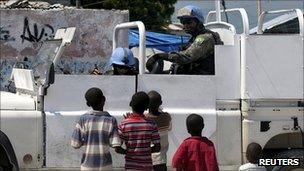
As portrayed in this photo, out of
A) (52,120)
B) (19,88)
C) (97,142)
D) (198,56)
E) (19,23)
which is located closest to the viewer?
(97,142)

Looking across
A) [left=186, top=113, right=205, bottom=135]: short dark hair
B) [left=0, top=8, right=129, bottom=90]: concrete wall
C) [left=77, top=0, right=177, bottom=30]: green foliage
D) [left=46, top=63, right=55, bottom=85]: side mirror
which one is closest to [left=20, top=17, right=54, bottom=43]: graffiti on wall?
[left=0, top=8, right=129, bottom=90]: concrete wall

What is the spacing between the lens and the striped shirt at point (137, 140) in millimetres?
4793

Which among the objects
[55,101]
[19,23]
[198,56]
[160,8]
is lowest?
[55,101]

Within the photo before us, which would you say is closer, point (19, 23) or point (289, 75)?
point (289, 75)

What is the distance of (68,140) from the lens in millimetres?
5625

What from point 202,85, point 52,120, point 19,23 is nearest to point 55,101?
point 52,120

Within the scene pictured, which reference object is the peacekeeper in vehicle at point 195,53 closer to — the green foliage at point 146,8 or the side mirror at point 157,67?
the side mirror at point 157,67

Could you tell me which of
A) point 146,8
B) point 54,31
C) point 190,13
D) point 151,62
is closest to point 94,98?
point 151,62

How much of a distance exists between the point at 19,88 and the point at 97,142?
2.10m

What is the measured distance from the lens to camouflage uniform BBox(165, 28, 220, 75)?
608 cm

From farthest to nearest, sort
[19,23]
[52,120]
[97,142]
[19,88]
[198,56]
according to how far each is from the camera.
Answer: [19,23], [19,88], [198,56], [52,120], [97,142]

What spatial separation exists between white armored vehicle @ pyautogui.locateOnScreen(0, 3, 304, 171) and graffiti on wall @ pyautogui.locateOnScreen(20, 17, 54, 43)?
8853mm

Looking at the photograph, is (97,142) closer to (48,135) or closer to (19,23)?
(48,135)

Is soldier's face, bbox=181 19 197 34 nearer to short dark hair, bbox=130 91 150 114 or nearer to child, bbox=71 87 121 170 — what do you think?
short dark hair, bbox=130 91 150 114
